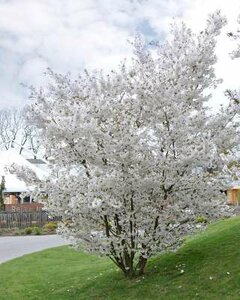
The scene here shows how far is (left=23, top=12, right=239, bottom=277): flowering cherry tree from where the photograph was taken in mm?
8336

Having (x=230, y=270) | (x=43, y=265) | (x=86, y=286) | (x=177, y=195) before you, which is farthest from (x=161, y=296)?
(x=43, y=265)

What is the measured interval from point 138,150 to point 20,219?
74.2ft

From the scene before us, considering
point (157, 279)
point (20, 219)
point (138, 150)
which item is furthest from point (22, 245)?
point (138, 150)

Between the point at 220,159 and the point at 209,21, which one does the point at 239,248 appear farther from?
the point at 209,21

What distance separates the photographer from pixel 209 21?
9.62 m

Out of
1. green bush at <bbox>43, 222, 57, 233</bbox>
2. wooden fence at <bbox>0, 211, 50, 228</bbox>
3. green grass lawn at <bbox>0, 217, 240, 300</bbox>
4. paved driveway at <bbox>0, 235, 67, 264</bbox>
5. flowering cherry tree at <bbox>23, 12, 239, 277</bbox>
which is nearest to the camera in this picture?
green grass lawn at <bbox>0, 217, 240, 300</bbox>

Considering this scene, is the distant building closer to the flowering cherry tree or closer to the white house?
the white house

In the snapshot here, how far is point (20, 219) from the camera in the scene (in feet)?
97.5

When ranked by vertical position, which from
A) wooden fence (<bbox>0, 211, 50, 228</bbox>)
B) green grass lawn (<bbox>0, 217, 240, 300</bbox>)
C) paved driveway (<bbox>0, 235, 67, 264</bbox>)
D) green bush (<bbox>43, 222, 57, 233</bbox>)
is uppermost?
wooden fence (<bbox>0, 211, 50, 228</bbox>)

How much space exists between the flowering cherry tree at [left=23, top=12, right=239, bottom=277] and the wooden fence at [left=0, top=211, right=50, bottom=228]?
69.1ft

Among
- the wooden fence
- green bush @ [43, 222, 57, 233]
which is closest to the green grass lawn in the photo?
green bush @ [43, 222, 57, 233]

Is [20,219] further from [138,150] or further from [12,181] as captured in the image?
[138,150]

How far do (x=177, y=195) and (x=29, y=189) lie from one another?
2.58 meters

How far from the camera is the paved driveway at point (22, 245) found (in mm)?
17858
